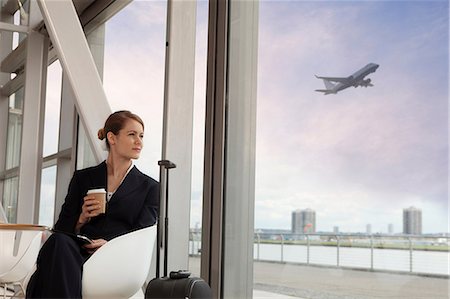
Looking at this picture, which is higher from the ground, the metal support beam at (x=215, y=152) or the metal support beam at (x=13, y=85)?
the metal support beam at (x=13, y=85)

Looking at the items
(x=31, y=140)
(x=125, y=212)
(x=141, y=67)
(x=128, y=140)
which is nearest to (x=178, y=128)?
(x=128, y=140)

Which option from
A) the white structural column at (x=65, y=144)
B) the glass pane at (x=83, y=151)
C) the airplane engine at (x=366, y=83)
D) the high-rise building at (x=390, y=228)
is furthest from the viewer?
the white structural column at (x=65, y=144)

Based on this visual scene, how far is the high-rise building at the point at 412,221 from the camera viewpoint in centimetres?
279

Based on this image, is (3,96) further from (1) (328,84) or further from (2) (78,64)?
(1) (328,84)

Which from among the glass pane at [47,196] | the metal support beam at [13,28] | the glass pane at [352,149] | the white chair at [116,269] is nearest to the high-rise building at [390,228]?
the glass pane at [352,149]

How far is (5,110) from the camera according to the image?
7.21 metres

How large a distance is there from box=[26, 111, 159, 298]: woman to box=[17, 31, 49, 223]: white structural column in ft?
10.0

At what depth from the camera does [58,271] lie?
3.10 m

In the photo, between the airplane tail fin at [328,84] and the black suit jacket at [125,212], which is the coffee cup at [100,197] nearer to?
the black suit jacket at [125,212]

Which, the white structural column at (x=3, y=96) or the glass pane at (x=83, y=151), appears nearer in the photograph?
the glass pane at (x=83, y=151)

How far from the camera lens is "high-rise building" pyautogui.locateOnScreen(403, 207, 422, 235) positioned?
2.79 m

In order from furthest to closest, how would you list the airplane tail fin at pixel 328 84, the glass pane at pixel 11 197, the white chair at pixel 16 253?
the glass pane at pixel 11 197 < the white chair at pixel 16 253 < the airplane tail fin at pixel 328 84

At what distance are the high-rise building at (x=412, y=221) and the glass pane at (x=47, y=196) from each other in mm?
4547

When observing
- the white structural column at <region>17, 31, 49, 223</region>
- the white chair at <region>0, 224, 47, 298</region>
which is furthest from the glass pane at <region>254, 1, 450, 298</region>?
the white structural column at <region>17, 31, 49, 223</region>
